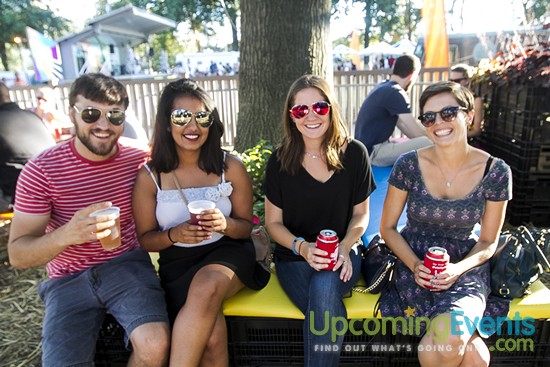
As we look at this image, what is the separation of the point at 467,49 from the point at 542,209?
19.9m

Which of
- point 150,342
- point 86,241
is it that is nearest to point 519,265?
point 150,342

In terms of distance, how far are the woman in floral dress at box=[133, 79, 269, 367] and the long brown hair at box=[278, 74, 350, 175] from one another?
308 millimetres

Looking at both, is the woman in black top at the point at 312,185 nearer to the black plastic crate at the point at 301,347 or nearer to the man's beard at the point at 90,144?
the black plastic crate at the point at 301,347

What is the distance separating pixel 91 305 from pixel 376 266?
1686 millimetres

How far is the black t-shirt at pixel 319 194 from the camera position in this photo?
255cm

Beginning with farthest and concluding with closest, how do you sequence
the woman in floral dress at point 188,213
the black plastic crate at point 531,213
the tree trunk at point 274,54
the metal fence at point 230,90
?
the metal fence at point 230,90 < the tree trunk at point 274,54 < the black plastic crate at point 531,213 < the woman in floral dress at point 188,213

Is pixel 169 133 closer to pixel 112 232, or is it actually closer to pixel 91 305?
pixel 112 232

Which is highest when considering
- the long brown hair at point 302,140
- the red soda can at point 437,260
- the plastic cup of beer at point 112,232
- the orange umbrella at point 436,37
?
the orange umbrella at point 436,37

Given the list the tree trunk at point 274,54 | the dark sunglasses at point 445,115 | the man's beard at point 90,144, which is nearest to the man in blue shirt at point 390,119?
the tree trunk at point 274,54

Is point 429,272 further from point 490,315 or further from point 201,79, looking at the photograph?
point 201,79

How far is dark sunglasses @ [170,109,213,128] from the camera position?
2396 mm

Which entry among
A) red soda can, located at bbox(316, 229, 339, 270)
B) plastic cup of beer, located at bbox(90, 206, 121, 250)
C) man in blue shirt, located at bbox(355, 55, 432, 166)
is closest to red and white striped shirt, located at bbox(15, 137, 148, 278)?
plastic cup of beer, located at bbox(90, 206, 121, 250)

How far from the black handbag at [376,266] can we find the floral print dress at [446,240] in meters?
0.06

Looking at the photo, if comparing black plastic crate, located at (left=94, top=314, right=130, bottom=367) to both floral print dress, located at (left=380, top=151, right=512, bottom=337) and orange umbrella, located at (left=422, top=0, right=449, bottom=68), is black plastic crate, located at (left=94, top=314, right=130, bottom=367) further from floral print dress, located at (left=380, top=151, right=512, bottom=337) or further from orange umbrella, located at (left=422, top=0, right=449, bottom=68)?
orange umbrella, located at (left=422, top=0, right=449, bottom=68)
